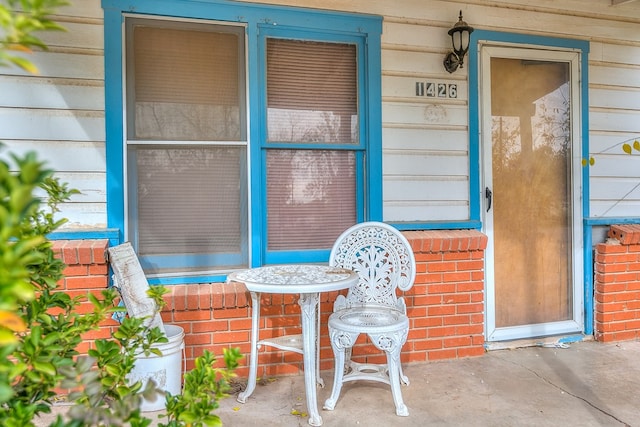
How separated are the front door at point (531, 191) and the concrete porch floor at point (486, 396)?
1.29 ft

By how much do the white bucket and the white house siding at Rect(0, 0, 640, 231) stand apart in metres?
0.87

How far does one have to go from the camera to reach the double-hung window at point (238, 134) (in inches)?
108

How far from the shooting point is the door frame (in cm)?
327

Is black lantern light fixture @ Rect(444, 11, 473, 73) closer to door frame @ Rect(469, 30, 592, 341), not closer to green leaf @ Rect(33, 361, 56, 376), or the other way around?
door frame @ Rect(469, 30, 592, 341)

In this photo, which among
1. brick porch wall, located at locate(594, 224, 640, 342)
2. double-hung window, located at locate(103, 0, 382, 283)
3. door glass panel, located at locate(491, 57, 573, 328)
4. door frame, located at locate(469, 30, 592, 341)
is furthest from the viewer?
brick porch wall, located at locate(594, 224, 640, 342)

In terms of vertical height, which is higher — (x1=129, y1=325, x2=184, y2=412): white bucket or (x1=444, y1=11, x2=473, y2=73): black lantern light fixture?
(x1=444, y1=11, x2=473, y2=73): black lantern light fixture

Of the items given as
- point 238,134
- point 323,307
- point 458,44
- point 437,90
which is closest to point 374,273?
point 323,307

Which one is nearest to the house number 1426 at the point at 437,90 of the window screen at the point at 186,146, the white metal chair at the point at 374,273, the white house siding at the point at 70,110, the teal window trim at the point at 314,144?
the teal window trim at the point at 314,144

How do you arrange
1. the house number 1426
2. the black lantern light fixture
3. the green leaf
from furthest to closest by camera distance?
the house number 1426, the black lantern light fixture, the green leaf

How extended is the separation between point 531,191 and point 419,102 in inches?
45.1

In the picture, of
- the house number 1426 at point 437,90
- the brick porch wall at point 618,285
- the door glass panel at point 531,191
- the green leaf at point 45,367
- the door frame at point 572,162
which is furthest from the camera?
Result: the brick porch wall at point 618,285

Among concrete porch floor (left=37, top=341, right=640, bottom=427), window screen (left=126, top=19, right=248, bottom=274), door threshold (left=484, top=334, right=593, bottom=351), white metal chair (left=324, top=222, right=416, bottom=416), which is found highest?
window screen (left=126, top=19, right=248, bottom=274)

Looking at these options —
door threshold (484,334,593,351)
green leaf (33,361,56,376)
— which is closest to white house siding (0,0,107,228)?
green leaf (33,361,56,376)

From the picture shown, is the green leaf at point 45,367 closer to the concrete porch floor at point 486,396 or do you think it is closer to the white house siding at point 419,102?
the concrete porch floor at point 486,396
